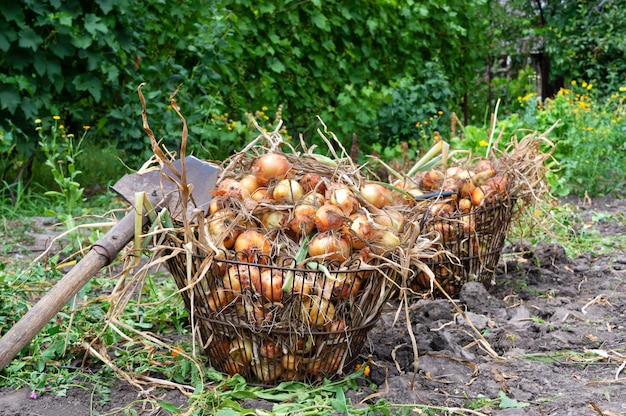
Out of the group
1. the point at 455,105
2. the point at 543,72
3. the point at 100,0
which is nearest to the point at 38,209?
the point at 100,0

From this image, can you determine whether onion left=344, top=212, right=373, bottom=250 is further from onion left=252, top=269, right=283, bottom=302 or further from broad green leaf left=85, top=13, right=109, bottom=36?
broad green leaf left=85, top=13, right=109, bottom=36

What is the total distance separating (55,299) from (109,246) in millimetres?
224

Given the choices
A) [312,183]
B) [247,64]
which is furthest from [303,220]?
[247,64]

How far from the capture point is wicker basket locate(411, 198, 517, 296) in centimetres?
301

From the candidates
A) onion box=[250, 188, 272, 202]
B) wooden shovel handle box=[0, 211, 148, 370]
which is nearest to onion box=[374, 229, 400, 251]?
onion box=[250, 188, 272, 202]

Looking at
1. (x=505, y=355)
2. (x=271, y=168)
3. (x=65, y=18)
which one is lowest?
(x=505, y=355)

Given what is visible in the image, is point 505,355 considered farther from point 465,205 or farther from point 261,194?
point 261,194

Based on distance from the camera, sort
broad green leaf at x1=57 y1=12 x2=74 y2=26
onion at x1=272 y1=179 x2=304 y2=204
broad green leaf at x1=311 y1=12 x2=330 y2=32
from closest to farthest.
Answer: onion at x1=272 y1=179 x2=304 y2=204 → broad green leaf at x1=57 y1=12 x2=74 y2=26 → broad green leaf at x1=311 y1=12 x2=330 y2=32

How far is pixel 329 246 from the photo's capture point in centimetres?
205

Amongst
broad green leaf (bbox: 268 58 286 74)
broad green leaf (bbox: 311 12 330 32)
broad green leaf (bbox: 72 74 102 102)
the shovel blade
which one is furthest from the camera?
broad green leaf (bbox: 311 12 330 32)

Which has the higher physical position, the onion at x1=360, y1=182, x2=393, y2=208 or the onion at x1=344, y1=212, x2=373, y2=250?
the onion at x1=360, y1=182, x2=393, y2=208

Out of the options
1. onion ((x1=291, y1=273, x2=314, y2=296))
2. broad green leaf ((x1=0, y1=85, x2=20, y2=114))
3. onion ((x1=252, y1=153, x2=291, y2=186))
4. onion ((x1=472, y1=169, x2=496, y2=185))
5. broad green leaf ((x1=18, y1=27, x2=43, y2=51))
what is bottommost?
onion ((x1=291, y1=273, x2=314, y2=296))

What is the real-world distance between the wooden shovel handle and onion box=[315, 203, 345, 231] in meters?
0.56

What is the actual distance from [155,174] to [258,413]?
949mm
